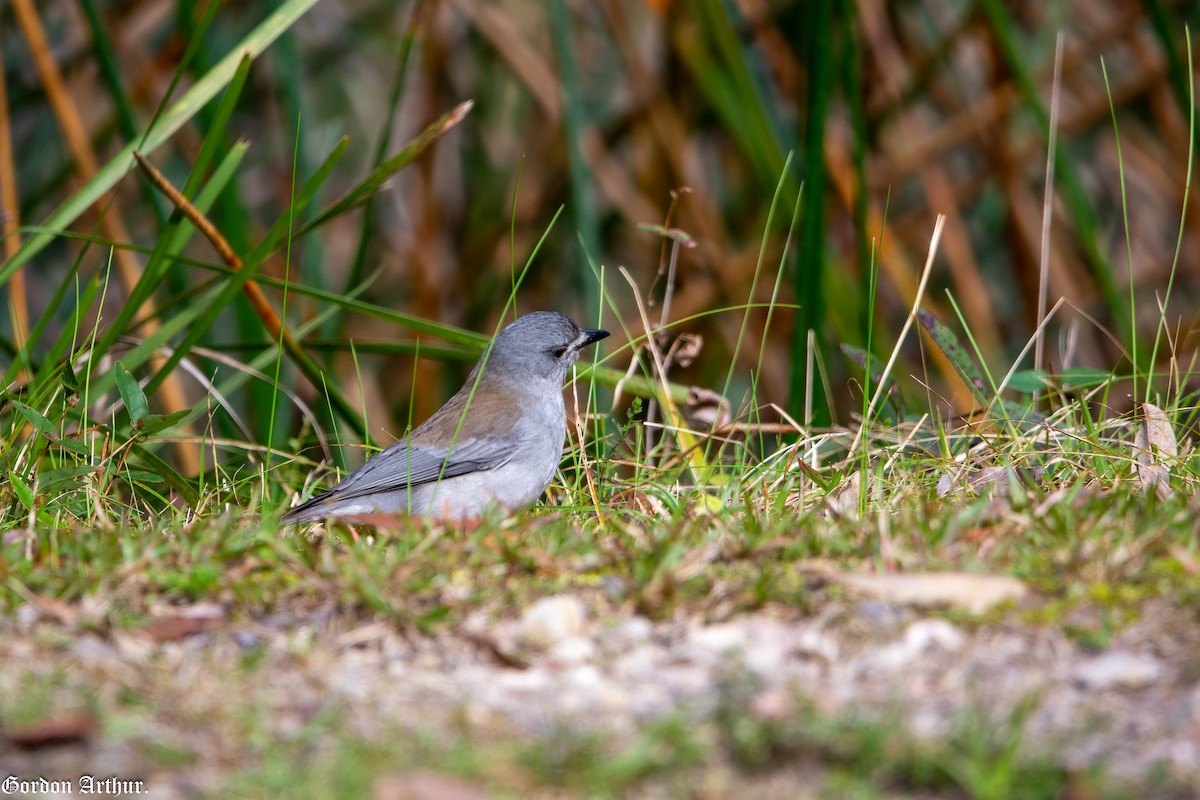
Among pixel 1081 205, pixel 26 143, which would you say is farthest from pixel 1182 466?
pixel 26 143

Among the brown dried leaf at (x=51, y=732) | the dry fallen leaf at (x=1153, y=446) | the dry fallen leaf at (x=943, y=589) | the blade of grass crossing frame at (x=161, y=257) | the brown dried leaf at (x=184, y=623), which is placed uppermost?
the blade of grass crossing frame at (x=161, y=257)

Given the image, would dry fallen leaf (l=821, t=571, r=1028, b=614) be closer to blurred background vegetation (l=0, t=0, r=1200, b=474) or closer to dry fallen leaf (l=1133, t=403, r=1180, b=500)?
dry fallen leaf (l=1133, t=403, r=1180, b=500)

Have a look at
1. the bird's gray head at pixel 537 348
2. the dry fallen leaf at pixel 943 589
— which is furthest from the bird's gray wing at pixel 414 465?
the dry fallen leaf at pixel 943 589

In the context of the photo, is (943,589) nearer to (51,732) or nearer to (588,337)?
(51,732)

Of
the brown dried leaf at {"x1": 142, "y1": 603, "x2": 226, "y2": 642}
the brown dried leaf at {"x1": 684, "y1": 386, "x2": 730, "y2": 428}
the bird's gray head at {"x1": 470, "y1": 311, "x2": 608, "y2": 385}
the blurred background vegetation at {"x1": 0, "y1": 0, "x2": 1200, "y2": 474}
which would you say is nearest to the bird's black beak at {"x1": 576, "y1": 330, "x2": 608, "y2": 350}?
the bird's gray head at {"x1": 470, "y1": 311, "x2": 608, "y2": 385}

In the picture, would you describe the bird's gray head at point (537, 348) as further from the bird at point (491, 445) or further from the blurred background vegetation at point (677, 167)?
the blurred background vegetation at point (677, 167)

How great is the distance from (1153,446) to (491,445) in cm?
211

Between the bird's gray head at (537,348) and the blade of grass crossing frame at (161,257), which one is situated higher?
the blade of grass crossing frame at (161,257)

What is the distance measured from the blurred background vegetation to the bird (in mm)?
615

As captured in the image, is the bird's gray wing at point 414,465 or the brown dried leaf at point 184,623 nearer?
the brown dried leaf at point 184,623

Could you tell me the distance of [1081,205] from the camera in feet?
18.2

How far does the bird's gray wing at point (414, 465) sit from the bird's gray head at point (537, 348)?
0.43 metres

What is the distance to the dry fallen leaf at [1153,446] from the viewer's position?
358cm

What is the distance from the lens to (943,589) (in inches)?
97.8
